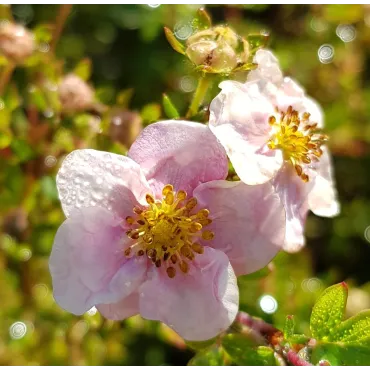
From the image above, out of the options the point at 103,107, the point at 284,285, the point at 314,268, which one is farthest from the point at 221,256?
the point at 314,268

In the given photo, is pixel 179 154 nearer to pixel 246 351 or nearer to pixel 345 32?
pixel 246 351

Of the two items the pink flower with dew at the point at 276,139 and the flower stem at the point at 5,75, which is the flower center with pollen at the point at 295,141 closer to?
the pink flower with dew at the point at 276,139

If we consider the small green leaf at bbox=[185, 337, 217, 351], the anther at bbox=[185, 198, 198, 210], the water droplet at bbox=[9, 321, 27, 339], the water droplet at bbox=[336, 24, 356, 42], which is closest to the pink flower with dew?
the anther at bbox=[185, 198, 198, 210]

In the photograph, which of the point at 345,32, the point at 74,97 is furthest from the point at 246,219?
the point at 345,32

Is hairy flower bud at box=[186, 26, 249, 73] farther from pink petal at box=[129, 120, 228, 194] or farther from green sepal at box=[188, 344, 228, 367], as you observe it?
green sepal at box=[188, 344, 228, 367]

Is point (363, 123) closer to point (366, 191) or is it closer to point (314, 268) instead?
point (366, 191)

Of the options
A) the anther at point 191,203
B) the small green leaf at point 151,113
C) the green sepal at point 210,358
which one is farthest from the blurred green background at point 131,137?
the anther at point 191,203
